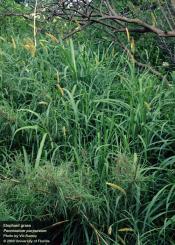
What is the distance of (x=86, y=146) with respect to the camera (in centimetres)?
431

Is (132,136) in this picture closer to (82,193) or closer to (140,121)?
(140,121)

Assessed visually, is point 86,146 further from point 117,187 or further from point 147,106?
point 117,187

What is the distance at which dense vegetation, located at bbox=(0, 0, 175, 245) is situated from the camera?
3.75m

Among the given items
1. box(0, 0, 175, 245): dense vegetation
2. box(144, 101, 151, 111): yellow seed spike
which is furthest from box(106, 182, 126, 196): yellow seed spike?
box(144, 101, 151, 111): yellow seed spike

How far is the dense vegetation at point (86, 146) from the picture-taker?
375 cm

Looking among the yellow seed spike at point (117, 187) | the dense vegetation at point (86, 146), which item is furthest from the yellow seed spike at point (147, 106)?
the yellow seed spike at point (117, 187)

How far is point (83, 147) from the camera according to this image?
428 cm

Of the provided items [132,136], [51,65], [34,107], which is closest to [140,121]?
[132,136]

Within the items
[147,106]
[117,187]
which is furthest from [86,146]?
[117,187]

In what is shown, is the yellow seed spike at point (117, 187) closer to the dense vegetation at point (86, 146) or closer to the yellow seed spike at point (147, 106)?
the dense vegetation at point (86, 146)

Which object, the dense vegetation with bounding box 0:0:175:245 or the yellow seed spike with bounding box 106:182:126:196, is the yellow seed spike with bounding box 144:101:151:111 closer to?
the dense vegetation with bounding box 0:0:175:245

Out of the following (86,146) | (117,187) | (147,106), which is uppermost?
(147,106)

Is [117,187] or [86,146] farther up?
[86,146]

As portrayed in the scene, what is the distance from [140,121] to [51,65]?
1.25 m
